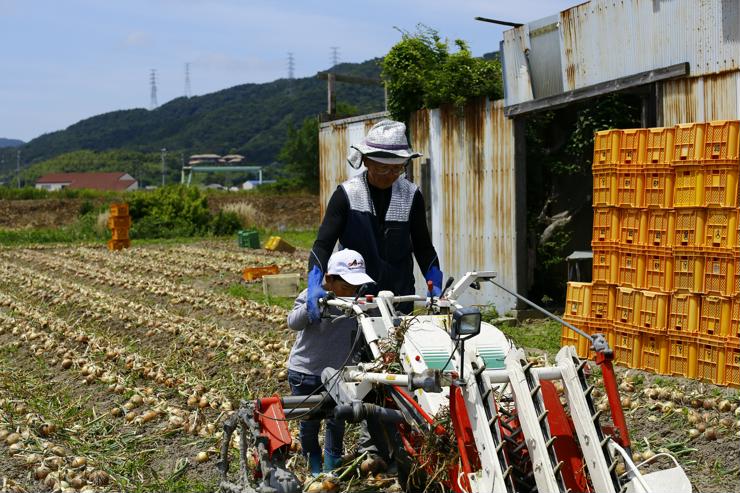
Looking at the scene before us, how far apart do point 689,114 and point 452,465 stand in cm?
598

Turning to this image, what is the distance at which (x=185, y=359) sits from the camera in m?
9.61

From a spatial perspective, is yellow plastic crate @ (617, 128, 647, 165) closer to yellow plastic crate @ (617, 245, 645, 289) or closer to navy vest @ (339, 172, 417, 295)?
yellow plastic crate @ (617, 245, 645, 289)

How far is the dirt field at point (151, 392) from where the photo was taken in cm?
591

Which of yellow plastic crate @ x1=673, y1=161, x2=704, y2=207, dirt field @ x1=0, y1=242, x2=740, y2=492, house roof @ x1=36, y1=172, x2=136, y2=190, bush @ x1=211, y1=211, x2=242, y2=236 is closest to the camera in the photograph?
dirt field @ x1=0, y1=242, x2=740, y2=492

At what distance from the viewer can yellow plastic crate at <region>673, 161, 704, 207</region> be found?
7.96 meters

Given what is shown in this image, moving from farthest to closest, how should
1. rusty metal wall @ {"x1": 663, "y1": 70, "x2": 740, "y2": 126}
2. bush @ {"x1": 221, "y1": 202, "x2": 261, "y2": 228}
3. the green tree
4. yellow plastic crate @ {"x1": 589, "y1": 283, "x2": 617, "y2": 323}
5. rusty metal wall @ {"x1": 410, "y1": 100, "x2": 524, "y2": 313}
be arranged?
the green tree → bush @ {"x1": 221, "y1": 202, "x2": 261, "y2": 228} → rusty metal wall @ {"x1": 410, "y1": 100, "x2": 524, "y2": 313} → yellow plastic crate @ {"x1": 589, "y1": 283, "x2": 617, "y2": 323} → rusty metal wall @ {"x1": 663, "y1": 70, "x2": 740, "y2": 126}

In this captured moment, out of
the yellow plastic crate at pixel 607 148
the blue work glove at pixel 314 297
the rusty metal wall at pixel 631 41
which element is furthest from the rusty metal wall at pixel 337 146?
the blue work glove at pixel 314 297

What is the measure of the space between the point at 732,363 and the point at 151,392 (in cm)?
509

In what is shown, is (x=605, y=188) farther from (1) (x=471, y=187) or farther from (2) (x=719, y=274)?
(1) (x=471, y=187)

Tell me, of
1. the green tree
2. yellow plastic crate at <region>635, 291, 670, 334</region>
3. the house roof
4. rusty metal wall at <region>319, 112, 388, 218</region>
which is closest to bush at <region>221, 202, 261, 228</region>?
rusty metal wall at <region>319, 112, 388, 218</region>

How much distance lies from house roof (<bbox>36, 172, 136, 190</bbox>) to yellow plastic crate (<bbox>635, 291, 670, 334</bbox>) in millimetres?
117985

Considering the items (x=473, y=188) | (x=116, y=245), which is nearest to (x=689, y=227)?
(x=473, y=188)

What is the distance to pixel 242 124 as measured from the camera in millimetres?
180125

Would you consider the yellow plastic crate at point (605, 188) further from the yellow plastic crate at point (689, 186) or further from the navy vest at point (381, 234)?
the navy vest at point (381, 234)
